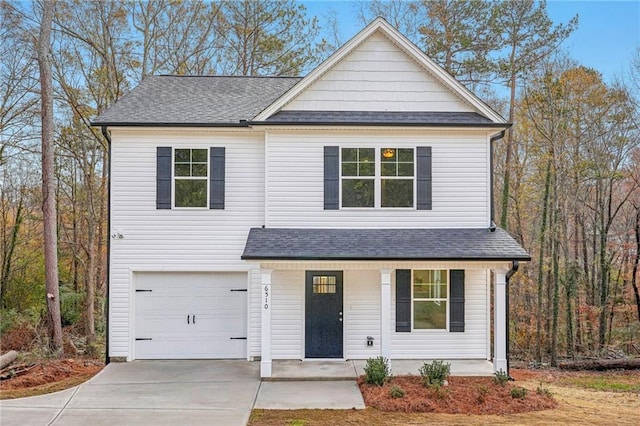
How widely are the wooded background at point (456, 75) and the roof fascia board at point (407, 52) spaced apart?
7.36 m

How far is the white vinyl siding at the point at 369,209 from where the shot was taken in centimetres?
1136

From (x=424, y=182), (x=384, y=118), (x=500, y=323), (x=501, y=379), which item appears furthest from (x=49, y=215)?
(x=501, y=379)

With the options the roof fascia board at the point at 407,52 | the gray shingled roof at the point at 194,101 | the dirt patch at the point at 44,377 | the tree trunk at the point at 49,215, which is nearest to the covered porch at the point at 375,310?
the roof fascia board at the point at 407,52

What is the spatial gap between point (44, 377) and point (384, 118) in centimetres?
929

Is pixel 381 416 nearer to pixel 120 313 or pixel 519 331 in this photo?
pixel 120 313

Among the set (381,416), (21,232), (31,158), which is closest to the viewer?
(381,416)

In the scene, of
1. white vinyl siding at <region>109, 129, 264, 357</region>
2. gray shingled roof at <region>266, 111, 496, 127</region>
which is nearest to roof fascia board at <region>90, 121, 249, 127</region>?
white vinyl siding at <region>109, 129, 264, 357</region>

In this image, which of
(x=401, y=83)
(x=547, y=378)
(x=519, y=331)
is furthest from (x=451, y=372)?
(x=519, y=331)

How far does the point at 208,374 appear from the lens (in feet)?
34.2

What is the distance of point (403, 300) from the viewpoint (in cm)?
1127

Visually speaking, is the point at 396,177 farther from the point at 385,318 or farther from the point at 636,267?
the point at 636,267

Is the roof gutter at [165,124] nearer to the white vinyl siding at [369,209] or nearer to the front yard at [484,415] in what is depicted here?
the white vinyl siding at [369,209]

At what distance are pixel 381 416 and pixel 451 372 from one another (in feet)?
9.82

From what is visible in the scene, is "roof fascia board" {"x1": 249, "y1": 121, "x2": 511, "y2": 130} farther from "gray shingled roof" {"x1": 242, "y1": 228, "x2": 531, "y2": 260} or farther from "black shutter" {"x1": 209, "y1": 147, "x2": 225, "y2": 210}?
"gray shingled roof" {"x1": 242, "y1": 228, "x2": 531, "y2": 260}
